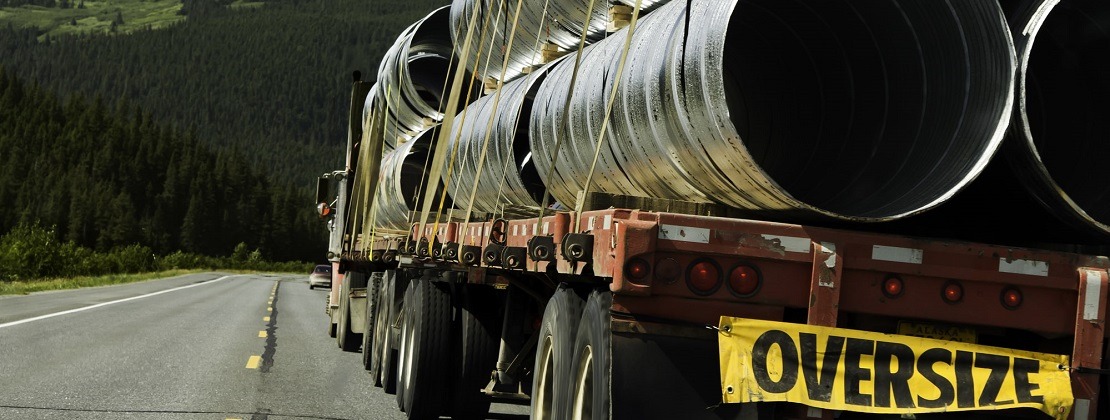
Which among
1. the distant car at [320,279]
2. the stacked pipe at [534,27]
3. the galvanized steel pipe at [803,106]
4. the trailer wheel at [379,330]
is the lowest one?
the distant car at [320,279]

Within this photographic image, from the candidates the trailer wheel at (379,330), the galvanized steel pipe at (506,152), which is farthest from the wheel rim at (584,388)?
the trailer wheel at (379,330)

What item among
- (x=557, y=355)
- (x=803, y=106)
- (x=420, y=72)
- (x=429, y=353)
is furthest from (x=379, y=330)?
(x=803, y=106)

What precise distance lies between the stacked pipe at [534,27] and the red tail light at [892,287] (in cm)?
273

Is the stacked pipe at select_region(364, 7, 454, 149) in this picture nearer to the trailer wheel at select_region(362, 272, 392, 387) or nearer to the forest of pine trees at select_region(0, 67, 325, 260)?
the trailer wheel at select_region(362, 272, 392, 387)

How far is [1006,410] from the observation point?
508cm

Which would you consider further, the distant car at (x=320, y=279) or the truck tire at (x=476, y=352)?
the distant car at (x=320, y=279)

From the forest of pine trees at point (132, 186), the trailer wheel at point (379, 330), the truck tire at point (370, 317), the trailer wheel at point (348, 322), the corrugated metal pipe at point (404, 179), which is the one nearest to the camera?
the trailer wheel at point (379, 330)

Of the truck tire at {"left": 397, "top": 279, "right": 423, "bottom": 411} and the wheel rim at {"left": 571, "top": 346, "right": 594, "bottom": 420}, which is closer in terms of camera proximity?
the wheel rim at {"left": 571, "top": 346, "right": 594, "bottom": 420}

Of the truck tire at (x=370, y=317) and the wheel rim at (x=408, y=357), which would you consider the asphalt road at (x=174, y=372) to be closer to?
the truck tire at (x=370, y=317)

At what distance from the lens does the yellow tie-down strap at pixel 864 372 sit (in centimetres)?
479

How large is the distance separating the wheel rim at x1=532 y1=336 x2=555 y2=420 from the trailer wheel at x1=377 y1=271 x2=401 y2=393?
458cm

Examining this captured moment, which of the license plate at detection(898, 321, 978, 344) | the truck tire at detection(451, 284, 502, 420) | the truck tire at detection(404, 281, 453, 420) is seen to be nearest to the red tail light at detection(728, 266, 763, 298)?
the license plate at detection(898, 321, 978, 344)

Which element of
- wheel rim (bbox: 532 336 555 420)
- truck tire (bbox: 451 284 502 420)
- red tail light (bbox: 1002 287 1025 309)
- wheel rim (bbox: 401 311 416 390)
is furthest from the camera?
wheel rim (bbox: 401 311 416 390)

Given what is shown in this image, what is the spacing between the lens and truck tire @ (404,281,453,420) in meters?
9.29
